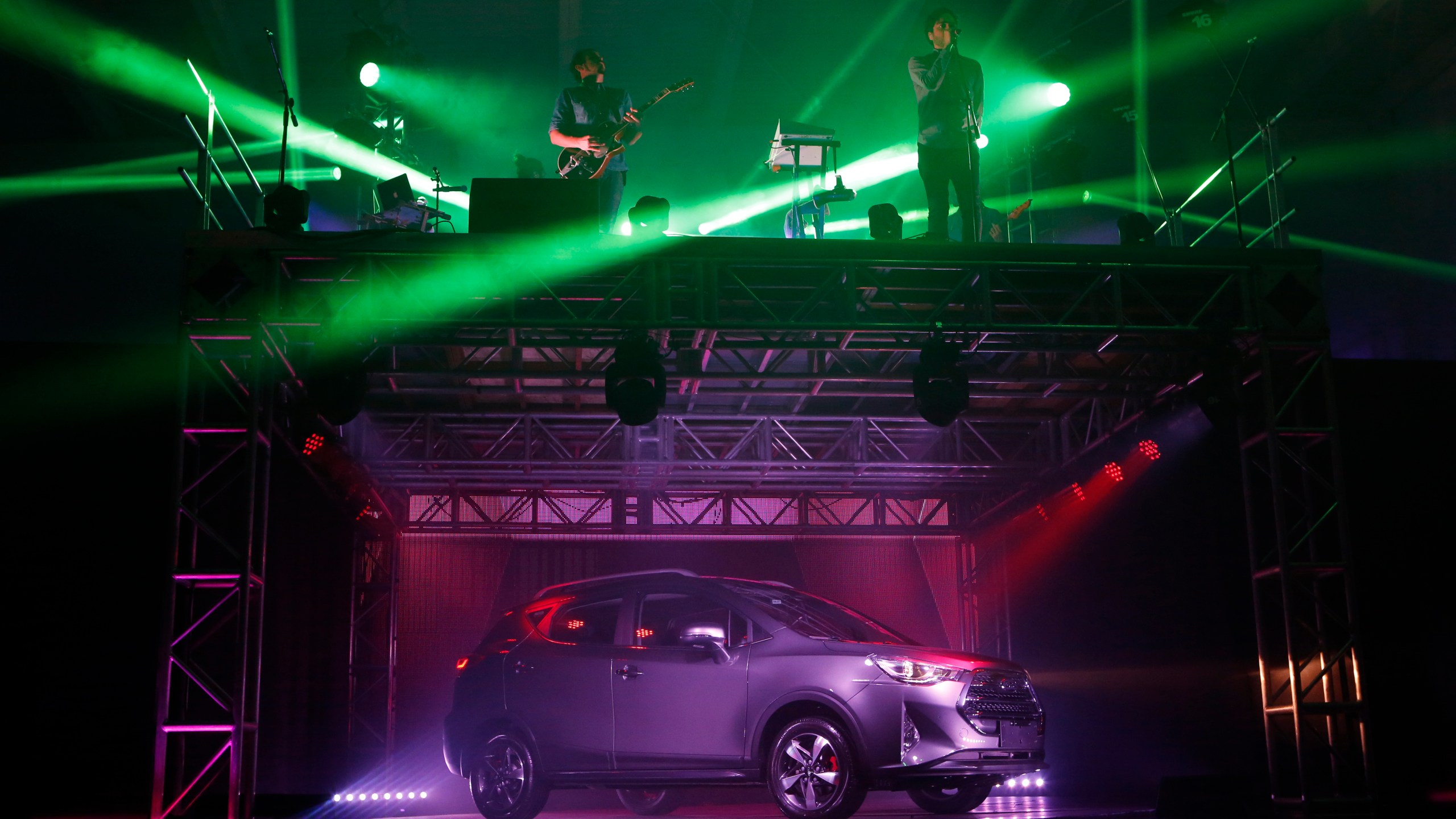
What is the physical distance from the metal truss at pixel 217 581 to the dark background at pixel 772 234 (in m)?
0.88

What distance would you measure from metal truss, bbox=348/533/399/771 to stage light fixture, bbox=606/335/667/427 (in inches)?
277

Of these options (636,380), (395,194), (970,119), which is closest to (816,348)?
(636,380)

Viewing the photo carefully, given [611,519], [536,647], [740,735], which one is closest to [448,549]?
[611,519]

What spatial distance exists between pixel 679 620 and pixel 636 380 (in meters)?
2.28

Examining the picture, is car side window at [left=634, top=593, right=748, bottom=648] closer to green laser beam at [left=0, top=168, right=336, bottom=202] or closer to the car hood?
the car hood

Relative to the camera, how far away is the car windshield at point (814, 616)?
24.3 ft

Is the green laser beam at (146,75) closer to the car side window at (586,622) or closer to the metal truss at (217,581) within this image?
the metal truss at (217,581)

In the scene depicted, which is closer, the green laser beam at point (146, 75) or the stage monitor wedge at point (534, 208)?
the stage monitor wedge at point (534, 208)

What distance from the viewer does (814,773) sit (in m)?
6.96

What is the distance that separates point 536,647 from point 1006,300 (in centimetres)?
511

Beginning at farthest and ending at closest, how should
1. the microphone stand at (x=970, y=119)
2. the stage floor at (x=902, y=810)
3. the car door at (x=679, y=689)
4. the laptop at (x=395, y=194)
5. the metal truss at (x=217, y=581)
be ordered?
the laptop at (x=395, y=194)
the microphone stand at (x=970, y=119)
the stage floor at (x=902, y=810)
the metal truss at (x=217, y=581)
the car door at (x=679, y=689)

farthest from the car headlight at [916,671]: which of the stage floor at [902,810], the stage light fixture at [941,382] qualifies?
the stage light fixture at [941,382]

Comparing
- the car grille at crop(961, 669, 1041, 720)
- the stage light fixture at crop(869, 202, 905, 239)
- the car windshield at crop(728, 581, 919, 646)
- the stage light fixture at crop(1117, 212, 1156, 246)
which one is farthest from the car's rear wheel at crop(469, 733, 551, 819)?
the stage light fixture at crop(1117, 212, 1156, 246)

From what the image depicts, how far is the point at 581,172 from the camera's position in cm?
1029
